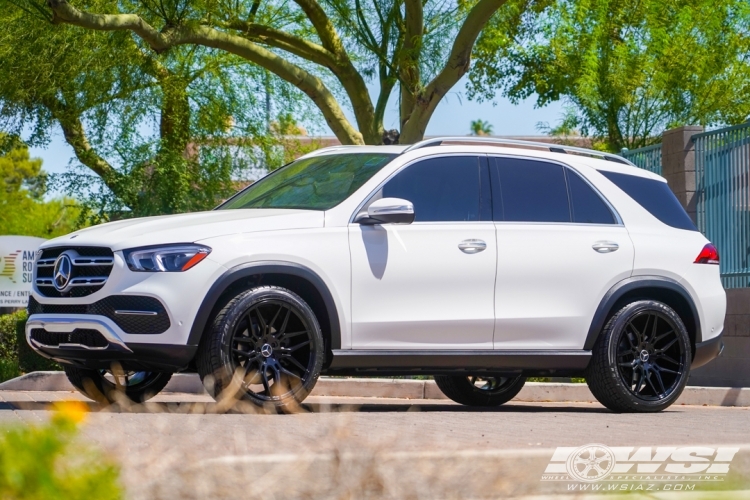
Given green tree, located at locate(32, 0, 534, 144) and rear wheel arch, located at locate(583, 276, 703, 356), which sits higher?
green tree, located at locate(32, 0, 534, 144)

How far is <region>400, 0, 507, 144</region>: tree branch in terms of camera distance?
55.1 ft

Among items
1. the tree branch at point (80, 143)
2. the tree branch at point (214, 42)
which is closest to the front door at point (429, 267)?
the tree branch at point (214, 42)

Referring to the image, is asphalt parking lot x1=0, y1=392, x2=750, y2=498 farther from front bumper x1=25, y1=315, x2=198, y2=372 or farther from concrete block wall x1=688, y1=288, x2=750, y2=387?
concrete block wall x1=688, y1=288, x2=750, y2=387

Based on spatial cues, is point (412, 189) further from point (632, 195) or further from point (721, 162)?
point (721, 162)

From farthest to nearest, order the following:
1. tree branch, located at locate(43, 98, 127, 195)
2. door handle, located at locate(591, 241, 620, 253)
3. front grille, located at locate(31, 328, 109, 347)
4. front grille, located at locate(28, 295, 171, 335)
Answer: tree branch, located at locate(43, 98, 127, 195) < door handle, located at locate(591, 241, 620, 253) < front grille, located at locate(31, 328, 109, 347) < front grille, located at locate(28, 295, 171, 335)

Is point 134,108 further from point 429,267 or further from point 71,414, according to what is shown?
point 71,414

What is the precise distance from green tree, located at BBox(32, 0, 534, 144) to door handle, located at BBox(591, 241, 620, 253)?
8382 millimetres

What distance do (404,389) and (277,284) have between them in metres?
4.69

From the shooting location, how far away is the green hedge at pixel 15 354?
1390cm

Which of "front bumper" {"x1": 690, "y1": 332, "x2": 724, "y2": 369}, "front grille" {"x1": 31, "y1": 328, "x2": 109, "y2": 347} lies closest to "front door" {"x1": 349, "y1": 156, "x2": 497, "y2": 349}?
"front grille" {"x1": 31, "y1": 328, "x2": 109, "y2": 347}

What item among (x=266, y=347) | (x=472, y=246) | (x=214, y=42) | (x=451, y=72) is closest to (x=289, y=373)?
(x=266, y=347)

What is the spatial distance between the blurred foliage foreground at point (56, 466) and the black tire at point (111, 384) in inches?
207

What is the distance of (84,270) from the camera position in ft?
24.3

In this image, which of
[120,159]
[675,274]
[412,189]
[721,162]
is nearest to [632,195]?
[675,274]
